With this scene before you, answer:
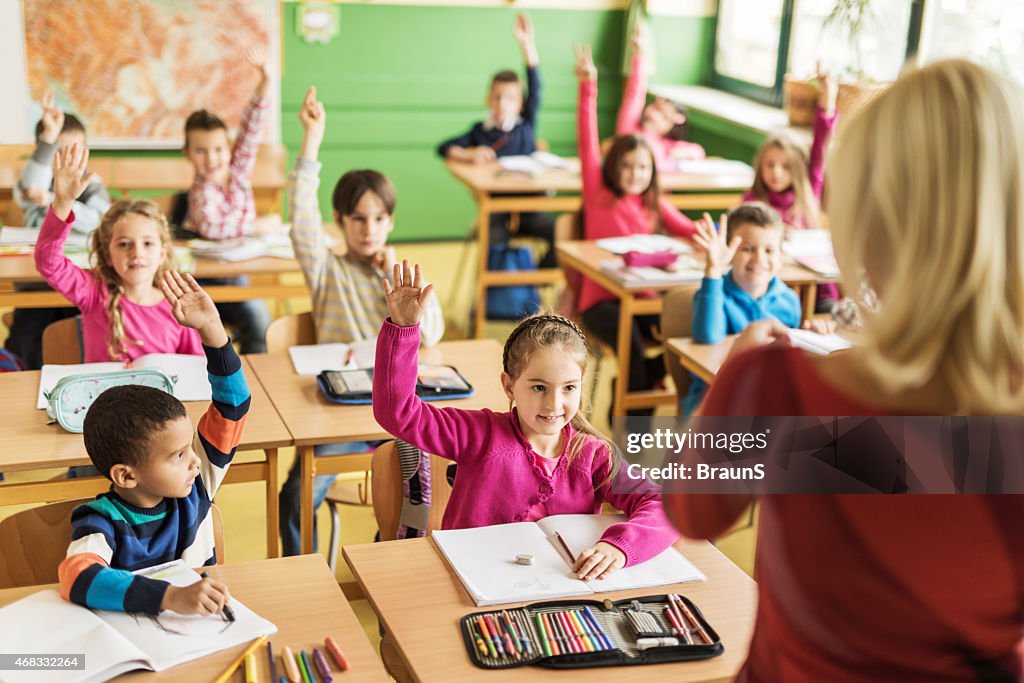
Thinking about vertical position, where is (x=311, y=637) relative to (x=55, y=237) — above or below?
below

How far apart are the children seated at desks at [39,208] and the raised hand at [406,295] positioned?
224 centimetres

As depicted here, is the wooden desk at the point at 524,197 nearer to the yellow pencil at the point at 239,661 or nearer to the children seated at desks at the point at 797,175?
the children seated at desks at the point at 797,175

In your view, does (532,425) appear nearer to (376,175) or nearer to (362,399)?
(362,399)

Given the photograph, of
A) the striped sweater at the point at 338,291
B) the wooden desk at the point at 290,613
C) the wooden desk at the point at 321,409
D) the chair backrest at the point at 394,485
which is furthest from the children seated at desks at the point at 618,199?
the wooden desk at the point at 290,613

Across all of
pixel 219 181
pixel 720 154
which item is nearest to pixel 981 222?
pixel 219 181

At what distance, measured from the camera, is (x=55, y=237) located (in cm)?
291

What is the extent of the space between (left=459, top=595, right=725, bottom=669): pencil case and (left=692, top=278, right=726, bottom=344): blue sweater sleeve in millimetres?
1536

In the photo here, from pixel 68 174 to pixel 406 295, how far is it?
4.51ft

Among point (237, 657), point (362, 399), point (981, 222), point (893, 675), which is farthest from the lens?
point (362, 399)

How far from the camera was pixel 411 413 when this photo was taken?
1.96m

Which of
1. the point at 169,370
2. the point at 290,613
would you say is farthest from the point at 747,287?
the point at 290,613

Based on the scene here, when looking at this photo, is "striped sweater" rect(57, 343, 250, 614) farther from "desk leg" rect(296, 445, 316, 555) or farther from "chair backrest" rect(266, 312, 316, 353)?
"chair backrest" rect(266, 312, 316, 353)

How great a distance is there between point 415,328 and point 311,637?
0.54 meters
